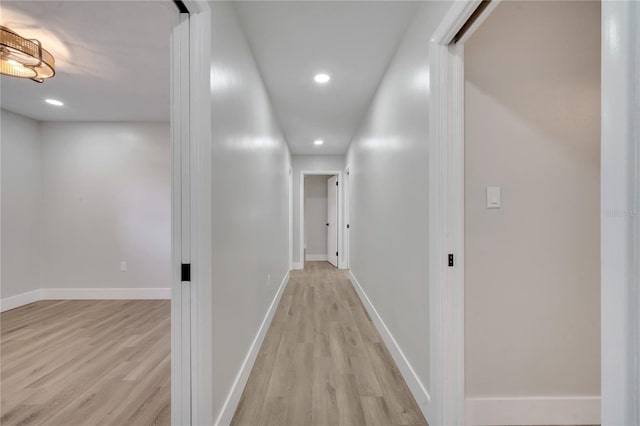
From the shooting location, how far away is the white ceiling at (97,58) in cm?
181

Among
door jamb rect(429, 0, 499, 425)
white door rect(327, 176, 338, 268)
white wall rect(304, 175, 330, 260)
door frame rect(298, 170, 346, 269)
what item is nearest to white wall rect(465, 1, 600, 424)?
door jamb rect(429, 0, 499, 425)

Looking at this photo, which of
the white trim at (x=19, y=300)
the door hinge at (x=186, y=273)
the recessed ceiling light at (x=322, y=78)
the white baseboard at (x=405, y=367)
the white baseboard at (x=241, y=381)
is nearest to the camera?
the door hinge at (x=186, y=273)

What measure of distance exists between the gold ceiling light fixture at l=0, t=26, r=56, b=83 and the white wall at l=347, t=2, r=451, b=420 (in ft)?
8.27

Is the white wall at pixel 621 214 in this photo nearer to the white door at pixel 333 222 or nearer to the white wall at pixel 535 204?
the white wall at pixel 535 204

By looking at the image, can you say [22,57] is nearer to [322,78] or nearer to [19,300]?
[322,78]

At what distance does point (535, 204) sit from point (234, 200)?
1712 mm

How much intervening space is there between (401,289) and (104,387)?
2.14 meters

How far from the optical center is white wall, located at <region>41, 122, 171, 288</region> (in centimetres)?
389

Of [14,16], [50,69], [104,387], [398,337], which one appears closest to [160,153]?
[50,69]

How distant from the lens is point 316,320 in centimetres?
309

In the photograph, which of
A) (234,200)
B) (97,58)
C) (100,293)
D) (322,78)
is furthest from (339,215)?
(97,58)

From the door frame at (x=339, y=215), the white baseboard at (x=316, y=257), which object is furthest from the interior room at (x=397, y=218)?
the white baseboard at (x=316, y=257)

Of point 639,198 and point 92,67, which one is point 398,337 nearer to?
point 639,198

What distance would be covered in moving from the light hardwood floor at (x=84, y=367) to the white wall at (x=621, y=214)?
6.42ft
